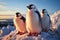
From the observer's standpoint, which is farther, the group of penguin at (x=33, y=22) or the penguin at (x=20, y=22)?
the penguin at (x=20, y=22)

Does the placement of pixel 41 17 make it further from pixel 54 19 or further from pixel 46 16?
pixel 54 19

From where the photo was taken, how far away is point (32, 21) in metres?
3.35

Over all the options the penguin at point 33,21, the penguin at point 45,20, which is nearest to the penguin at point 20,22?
the penguin at point 33,21

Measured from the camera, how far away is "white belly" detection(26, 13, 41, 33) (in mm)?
3326

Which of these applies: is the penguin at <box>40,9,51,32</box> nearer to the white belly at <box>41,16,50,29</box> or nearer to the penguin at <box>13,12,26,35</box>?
the white belly at <box>41,16,50,29</box>

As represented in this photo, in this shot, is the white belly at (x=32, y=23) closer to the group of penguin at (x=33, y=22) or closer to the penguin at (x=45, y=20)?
the group of penguin at (x=33, y=22)

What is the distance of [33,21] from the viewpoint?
3.35 metres

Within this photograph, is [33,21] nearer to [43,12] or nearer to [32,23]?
[32,23]

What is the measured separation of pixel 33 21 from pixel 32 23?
4 cm

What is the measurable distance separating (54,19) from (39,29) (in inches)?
54.9

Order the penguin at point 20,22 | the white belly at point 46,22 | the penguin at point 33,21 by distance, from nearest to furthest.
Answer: the penguin at point 33,21
the penguin at point 20,22
the white belly at point 46,22

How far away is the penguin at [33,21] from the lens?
331 centimetres

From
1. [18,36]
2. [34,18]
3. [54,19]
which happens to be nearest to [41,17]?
[34,18]

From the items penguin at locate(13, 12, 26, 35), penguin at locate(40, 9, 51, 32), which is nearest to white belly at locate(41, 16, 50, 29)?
penguin at locate(40, 9, 51, 32)
